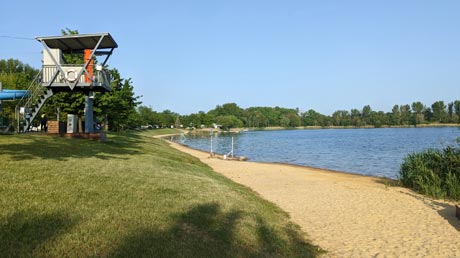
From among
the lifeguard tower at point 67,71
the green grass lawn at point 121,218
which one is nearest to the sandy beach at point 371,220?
the green grass lawn at point 121,218

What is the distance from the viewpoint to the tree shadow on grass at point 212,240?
5.47m

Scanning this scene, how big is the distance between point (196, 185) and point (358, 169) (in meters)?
21.6

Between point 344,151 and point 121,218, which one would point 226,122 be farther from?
point 121,218

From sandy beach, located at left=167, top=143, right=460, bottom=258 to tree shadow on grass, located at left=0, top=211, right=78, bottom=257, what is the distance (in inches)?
192

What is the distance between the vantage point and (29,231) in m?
5.27

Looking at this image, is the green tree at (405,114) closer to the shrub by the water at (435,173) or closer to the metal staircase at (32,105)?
the shrub by the water at (435,173)

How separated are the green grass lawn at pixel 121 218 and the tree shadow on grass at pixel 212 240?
15mm

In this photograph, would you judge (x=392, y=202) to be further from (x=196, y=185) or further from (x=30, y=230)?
(x=30, y=230)

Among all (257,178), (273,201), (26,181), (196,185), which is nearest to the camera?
(26,181)

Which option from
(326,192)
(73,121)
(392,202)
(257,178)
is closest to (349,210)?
(392,202)

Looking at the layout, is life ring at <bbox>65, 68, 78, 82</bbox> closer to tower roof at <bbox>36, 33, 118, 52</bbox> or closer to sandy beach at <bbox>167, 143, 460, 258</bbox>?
tower roof at <bbox>36, 33, 118, 52</bbox>

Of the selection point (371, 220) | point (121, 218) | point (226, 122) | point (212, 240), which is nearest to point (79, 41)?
point (121, 218)

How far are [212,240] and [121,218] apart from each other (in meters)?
1.55

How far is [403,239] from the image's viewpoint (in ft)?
28.6
